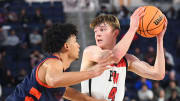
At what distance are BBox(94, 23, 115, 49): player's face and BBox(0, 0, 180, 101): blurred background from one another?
521 cm

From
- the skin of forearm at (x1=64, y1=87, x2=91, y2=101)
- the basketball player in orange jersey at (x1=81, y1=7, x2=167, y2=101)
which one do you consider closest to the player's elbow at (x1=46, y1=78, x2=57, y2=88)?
the basketball player in orange jersey at (x1=81, y1=7, x2=167, y2=101)

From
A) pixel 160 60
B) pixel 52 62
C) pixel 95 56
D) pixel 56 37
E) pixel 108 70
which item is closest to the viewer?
pixel 52 62

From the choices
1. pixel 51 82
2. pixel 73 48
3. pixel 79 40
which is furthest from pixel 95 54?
pixel 79 40

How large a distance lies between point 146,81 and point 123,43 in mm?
6323

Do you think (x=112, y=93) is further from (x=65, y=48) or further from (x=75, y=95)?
(x=65, y=48)

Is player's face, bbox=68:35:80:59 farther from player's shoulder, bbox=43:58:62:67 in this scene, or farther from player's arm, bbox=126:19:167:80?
player's arm, bbox=126:19:167:80

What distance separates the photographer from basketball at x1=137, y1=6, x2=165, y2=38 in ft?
10.8

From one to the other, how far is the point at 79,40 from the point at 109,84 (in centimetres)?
771

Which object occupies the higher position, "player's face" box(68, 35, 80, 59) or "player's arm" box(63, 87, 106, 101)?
"player's face" box(68, 35, 80, 59)

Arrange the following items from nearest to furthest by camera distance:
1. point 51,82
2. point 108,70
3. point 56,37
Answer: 1. point 51,82
2. point 56,37
3. point 108,70

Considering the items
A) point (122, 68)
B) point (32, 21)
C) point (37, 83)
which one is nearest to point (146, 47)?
point (32, 21)

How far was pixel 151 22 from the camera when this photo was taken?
3.34 m

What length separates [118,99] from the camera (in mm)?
3535

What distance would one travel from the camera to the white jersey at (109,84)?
3.46 m
